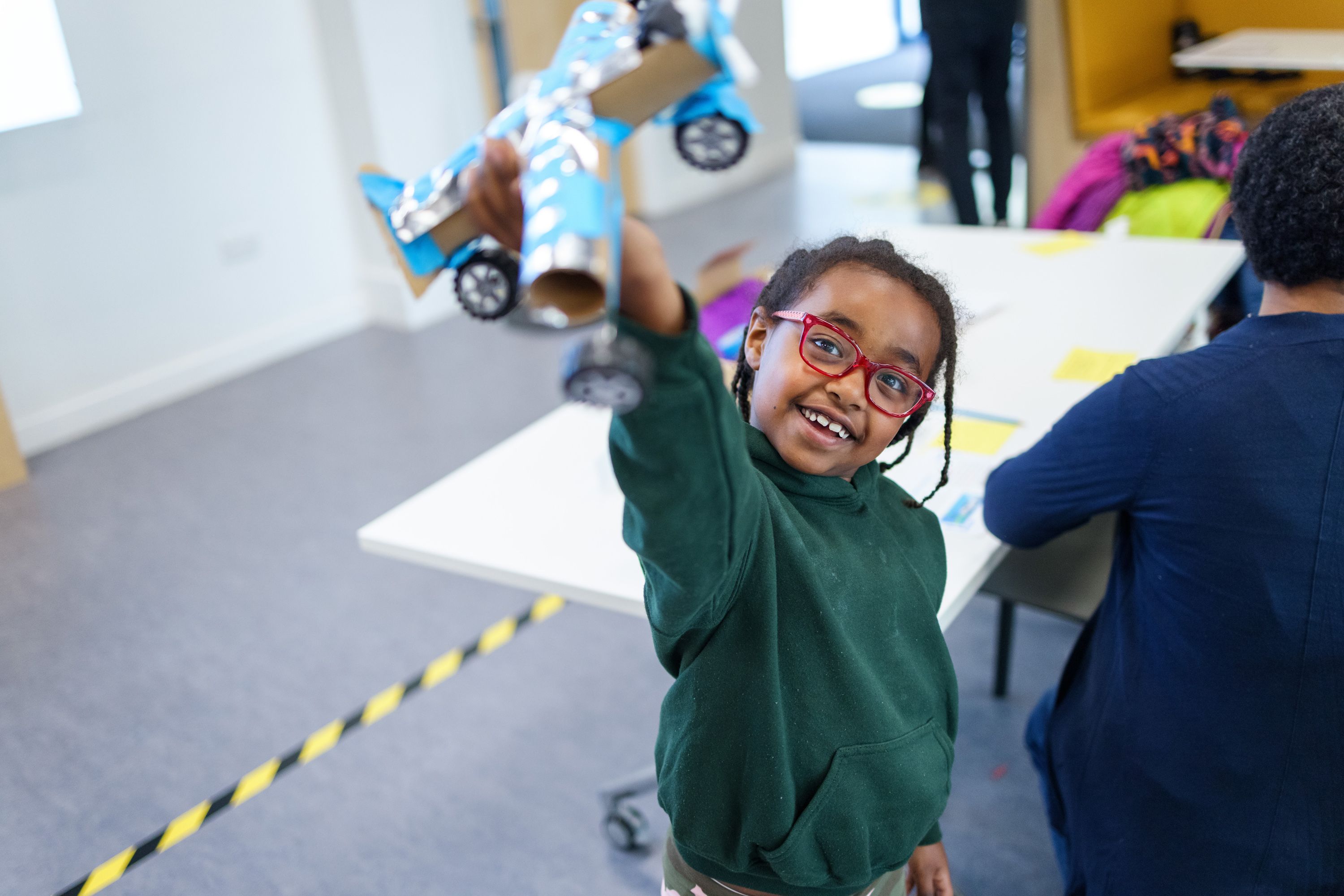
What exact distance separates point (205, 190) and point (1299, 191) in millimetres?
3910

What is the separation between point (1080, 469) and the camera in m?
1.36

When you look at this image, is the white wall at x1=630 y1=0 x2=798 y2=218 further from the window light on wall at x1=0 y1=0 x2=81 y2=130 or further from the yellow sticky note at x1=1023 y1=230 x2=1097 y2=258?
the yellow sticky note at x1=1023 y1=230 x2=1097 y2=258

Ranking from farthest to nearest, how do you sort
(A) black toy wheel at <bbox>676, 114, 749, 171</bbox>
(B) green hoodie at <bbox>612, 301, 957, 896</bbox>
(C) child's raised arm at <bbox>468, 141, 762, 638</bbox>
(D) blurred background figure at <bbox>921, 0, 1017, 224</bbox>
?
1. (D) blurred background figure at <bbox>921, 0, 1017, 224</bbox>
2. (B) green hoodie at <bbox>612, 301, 957, 896</bbox>
3. (A) black toy wheel at <bbox>676, 114, 749, 171</bbox>
4. (C) child's raised arm at <bbox>468, 141, 762, 638</bbox>

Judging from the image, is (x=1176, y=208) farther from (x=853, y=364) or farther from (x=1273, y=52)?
(x=853, y=364)

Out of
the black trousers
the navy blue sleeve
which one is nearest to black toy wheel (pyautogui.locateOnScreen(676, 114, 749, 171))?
the navy blue sleeve

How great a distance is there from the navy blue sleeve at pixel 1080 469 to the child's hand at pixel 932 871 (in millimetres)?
409

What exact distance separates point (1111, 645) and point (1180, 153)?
1.82 m

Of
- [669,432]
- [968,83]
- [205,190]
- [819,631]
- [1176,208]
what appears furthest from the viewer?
[968,83]

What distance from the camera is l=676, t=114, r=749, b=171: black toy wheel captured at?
87 cm

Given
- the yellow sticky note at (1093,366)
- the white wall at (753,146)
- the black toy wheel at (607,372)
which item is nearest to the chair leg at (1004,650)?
the yellow sticky note at (1093,366)

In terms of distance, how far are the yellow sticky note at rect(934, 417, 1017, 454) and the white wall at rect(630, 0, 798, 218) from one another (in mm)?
4096

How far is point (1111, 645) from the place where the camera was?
147cm

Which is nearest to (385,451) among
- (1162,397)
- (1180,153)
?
(1180,153)

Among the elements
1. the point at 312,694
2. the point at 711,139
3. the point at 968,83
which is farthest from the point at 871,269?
the point at 968,83
